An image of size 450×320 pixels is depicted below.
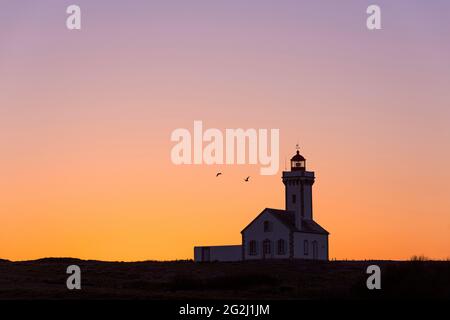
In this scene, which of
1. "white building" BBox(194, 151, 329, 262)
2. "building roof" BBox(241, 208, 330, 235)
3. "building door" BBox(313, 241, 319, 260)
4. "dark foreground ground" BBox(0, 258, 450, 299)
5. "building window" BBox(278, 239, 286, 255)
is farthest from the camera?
"building door" BBox(313, 241, 319, 260)

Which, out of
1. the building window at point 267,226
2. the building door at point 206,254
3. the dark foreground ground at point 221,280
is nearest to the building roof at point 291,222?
the building window at point 267,226

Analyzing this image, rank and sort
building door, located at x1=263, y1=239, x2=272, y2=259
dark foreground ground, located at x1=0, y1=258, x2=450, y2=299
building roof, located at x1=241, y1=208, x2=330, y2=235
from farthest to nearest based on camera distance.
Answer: building roof, located at x1=241, y1=208, x2=330, y2=235
building door, located at x1=263, y1=239, x2=272, y2=259
dark foreground ground, located at x1=0, y1=258, x2=450, y2=299

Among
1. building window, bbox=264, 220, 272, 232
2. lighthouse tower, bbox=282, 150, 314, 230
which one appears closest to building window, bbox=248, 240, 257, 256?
building window, bbox=264, 220, 272, 232

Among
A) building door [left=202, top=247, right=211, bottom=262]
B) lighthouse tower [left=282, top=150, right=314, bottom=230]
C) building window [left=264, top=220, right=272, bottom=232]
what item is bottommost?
building door [left=202, top=247, right=211, bottom=262]

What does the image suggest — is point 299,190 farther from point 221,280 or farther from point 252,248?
point 221,280

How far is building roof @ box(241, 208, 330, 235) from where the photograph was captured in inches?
4063

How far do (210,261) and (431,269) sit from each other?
158 feet

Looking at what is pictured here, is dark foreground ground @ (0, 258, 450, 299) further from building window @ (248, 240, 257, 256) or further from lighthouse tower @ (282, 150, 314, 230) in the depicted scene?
lighthouse tower @ (282, 150, 314, 230)

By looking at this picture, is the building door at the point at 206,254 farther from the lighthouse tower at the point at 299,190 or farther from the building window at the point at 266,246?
the lighthouse tower at the point at 299,190

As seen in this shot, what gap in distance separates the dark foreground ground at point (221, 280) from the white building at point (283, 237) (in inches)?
310

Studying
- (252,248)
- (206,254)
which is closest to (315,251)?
(252,248)

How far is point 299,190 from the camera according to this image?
108125mm
